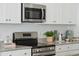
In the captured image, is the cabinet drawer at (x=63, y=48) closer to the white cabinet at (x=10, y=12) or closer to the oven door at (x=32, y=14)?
the oven door at (x=32, y=14)

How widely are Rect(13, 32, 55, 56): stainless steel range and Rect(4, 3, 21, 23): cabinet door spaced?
20cm

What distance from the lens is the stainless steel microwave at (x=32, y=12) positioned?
2660 millimetres

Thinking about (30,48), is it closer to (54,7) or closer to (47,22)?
(47,22)

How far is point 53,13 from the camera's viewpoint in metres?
2.83

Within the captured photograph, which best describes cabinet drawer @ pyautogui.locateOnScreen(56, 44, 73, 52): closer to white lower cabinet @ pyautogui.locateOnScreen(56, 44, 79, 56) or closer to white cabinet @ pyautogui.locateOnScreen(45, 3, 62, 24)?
white lower cabinet @ pyautogui.locateOnScreen(56, 44, 79, 56)

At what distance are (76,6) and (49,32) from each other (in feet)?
1.81

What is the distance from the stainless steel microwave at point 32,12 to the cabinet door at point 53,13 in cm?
9

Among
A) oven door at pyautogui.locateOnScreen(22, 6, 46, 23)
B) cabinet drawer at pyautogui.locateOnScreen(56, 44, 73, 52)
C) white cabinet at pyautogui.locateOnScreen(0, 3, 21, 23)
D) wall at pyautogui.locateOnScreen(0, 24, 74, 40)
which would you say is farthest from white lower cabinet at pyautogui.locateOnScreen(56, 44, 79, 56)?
white cabinet at pyautogui.locateOnScreen(0, 3, 21, 23)

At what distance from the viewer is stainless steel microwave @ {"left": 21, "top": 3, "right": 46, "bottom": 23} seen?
266 centimetres

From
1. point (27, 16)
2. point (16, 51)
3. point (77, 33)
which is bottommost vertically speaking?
point (16, 51)

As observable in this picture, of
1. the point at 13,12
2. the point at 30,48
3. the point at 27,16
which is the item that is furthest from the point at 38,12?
the point at 30,48

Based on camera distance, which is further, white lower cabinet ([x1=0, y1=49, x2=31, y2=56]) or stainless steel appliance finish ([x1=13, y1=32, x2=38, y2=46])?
stainless steel appliance finish ([x1=13, y1=32, x2=38, y2=46])

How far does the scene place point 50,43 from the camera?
2756 millimetres

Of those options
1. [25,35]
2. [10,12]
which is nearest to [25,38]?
[25,35]
